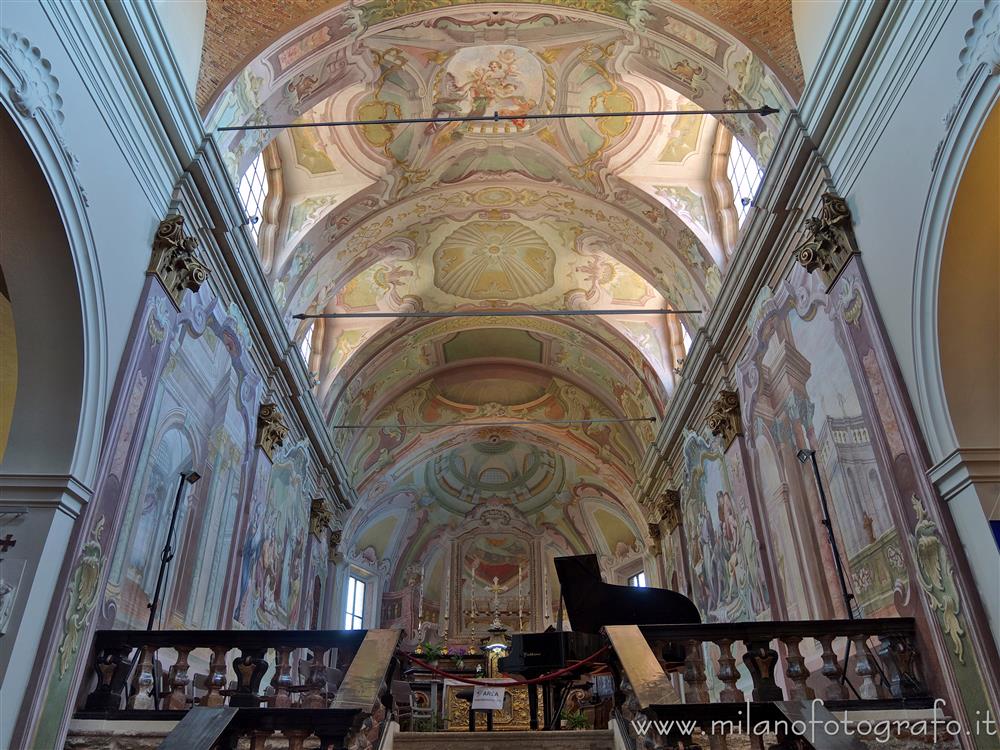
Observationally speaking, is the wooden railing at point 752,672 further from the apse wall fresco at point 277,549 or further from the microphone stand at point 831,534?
the apse wall fresco at point 277,549

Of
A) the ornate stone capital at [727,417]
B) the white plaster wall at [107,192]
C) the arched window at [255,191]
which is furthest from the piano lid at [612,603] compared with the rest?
the arched window at [255,191]

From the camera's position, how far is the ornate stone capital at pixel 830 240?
7.86 m

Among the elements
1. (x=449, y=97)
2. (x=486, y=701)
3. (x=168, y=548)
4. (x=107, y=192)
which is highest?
(x=449, y=97)

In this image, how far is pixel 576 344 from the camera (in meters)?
19.3

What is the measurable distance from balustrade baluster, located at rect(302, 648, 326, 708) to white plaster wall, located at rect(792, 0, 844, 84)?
8166 millimetres

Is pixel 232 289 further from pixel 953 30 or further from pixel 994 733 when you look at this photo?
pixel 994 733

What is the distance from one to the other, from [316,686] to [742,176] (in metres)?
9.94

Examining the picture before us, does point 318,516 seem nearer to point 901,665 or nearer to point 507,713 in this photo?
point 507,713

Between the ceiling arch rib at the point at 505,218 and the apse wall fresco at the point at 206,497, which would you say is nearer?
the apse wall fresco at the point at 206,497

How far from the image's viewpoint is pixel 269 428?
40.0 feet

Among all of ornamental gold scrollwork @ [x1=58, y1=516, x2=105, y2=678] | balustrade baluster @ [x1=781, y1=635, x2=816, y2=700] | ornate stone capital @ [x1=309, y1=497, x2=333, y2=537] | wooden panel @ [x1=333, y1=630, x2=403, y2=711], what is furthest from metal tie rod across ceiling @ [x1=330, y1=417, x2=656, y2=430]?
wooden panel @ [x1=333, y1=630, x2=403, y2=711]

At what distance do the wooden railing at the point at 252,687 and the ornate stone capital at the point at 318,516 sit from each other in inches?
356

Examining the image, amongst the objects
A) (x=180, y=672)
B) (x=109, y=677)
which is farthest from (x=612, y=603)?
(x=109, y=677)

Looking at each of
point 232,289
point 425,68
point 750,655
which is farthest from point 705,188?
point 750,655
